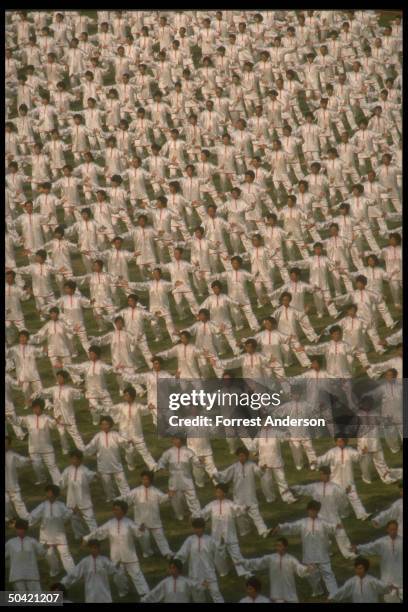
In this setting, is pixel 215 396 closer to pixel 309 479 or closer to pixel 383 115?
pixel 309 479

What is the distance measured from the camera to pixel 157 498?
1677cm

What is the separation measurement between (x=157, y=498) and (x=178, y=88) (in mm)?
13620

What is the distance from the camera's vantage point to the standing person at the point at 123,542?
636 inches

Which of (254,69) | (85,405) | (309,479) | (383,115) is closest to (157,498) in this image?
(309,479)

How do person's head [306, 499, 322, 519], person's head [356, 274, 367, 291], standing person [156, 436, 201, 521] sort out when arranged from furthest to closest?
1. person's head [356, 274, 367, 291]
2. standing person [156, 436, 201, 521]
3. person's head [306, 499, 322, 519]

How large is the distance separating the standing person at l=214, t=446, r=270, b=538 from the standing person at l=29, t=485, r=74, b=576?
2.02 metres

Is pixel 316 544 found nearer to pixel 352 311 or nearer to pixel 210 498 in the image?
pixel 210 498

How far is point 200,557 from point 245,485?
61.9 inches

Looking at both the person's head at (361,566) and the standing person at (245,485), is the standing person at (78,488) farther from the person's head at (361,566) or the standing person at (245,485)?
the person's head at (361,566)

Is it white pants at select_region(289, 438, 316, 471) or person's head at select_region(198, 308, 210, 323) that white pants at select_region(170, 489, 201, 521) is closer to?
white pants at select_region(289, 438, 316, 471)

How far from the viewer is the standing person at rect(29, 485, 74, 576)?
1645cm

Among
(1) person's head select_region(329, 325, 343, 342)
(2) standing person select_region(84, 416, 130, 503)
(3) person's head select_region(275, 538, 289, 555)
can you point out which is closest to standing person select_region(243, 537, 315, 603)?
(3) person's head select_region(275, 538, 289, 555)

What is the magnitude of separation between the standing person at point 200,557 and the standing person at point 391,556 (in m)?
1.66

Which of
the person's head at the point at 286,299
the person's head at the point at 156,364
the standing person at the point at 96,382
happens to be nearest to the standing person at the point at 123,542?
the person's head at the point at 156,364
